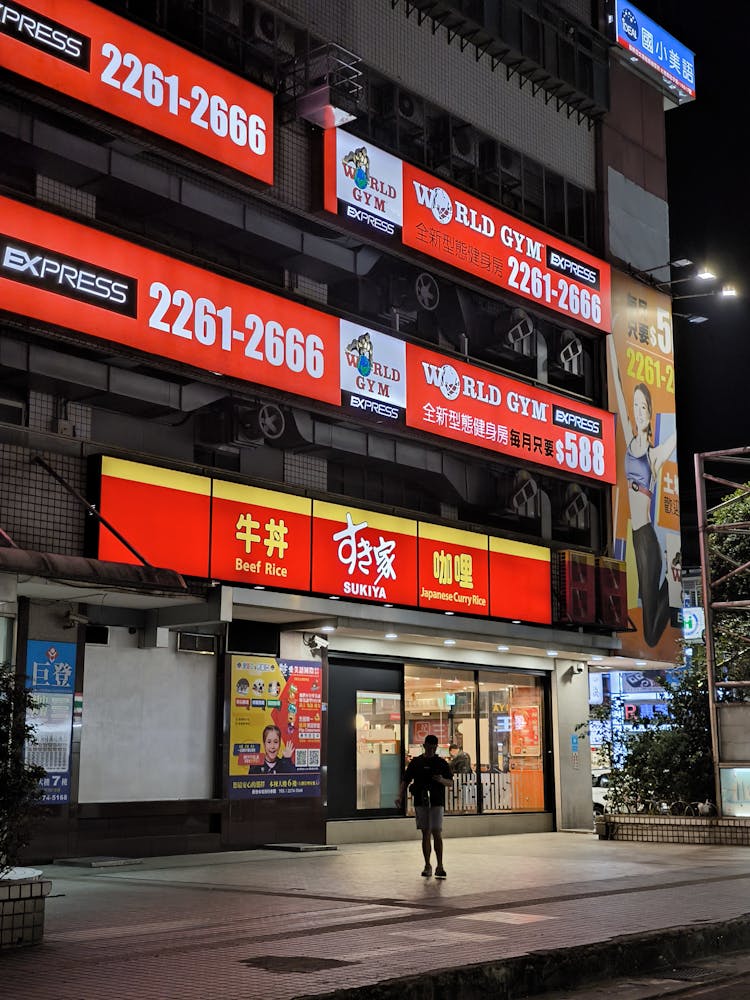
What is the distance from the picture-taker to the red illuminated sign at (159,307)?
51.7 feet

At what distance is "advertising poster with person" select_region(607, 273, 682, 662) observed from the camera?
28.0 meters

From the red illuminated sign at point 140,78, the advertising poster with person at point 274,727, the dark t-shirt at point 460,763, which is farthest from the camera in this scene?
the dark t-shirt at point 460,763

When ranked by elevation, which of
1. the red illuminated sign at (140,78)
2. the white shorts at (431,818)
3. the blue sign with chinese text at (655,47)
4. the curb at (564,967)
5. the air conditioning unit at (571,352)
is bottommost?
the curb at (564,967)

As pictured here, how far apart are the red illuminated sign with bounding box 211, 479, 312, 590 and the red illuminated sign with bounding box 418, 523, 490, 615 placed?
10.3ft

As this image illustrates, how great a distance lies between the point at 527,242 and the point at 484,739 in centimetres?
1076

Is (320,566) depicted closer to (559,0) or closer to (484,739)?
(484,739)

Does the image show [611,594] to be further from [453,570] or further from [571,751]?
[453,570]

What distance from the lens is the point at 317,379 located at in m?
20.0

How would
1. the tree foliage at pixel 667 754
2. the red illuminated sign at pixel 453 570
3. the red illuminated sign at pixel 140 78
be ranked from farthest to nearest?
the red illuminated sign at pixel 453 570, the tree foliage at pixel 667 754, the red illuminated sign at pixel 140 78

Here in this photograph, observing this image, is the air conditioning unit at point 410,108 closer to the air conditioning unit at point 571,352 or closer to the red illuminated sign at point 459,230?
the red illuminated sign at point 459,230

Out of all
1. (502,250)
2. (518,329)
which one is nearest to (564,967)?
(502,250)

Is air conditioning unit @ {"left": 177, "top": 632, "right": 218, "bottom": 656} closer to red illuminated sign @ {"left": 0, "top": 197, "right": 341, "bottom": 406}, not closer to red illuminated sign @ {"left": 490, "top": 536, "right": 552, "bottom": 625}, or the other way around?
red illuminated sign @ {"left": 0, "top": 197, "right": 341, "bottom": 406}

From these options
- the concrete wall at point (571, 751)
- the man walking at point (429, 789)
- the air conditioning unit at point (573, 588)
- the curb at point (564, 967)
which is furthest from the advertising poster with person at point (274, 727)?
the curb at point (564, 967)

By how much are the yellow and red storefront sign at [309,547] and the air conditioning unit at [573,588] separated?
0.33m
